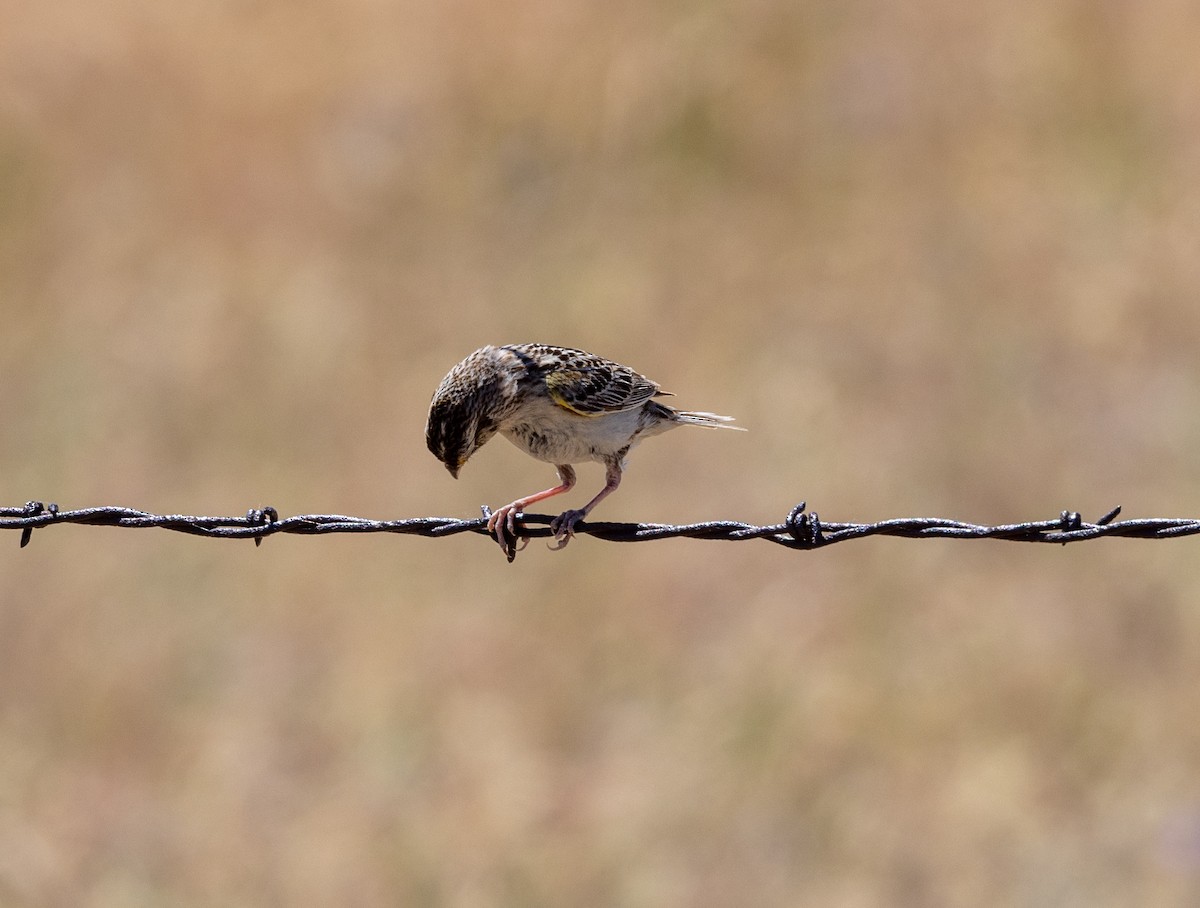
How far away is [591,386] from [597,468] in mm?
7664

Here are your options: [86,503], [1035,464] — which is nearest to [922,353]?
[1035,464]

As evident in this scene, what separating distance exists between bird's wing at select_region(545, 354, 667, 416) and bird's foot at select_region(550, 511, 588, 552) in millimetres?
894

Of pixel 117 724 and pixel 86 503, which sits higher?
pixel 86 503

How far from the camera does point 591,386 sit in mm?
7594

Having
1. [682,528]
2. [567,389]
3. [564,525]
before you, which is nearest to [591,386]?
[567,389]

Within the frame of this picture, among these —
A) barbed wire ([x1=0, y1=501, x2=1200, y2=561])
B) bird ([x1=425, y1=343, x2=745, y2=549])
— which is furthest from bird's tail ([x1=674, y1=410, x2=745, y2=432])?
barbed wire ([x1=0, y1=501, x2=1200, y2=561])

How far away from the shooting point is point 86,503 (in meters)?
15.6

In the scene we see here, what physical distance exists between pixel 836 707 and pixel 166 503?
24.4ft

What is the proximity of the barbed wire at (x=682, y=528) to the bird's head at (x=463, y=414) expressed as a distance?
3.95 feet

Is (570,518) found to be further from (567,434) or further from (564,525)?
(567,434)

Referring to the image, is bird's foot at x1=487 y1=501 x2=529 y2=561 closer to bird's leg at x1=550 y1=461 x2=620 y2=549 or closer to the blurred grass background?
bird's leg at x1=550 y1=461 x2=620 y2=549

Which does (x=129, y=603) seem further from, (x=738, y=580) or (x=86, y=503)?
(x=738, y=580)

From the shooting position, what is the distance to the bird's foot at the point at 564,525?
6.00 meters

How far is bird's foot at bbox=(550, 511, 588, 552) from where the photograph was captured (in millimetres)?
5997
